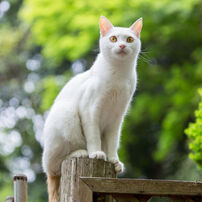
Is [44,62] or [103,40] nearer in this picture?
[103,40]

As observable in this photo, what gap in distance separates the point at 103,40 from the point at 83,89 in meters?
0.47

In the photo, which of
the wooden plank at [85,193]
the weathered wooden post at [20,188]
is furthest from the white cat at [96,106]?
the wooden plank at [85,193]

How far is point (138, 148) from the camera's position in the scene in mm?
12117

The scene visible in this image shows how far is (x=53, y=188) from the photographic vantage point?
12.7 ft

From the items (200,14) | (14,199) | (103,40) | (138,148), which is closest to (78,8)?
(200,14)

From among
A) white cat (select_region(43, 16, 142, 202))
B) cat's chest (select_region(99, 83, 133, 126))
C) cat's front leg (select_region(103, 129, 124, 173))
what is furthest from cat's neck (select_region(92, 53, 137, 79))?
cat's front leg (select_region(103, 129, 124, 173))

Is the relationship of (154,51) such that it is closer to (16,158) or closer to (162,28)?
(162,28)

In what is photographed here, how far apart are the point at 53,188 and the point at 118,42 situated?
140 centimetres

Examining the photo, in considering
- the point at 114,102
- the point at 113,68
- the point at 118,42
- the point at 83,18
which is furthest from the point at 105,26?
the point at 83,18

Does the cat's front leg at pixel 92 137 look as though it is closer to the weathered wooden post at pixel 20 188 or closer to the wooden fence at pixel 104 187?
the wooden fence at pixel 104 187

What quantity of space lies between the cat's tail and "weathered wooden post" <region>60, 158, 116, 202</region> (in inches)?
22.4

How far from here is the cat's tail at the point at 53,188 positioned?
151 inches

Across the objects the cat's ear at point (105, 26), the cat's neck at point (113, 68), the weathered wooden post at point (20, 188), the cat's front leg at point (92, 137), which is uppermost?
the cat's ear at point (105, 26)

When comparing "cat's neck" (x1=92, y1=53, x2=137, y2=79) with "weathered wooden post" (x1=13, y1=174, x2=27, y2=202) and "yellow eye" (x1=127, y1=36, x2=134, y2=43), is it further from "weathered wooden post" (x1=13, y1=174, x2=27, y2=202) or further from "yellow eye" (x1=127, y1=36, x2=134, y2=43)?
"weathered wooden post" (x1=13, y1=174, x2=27, y2=202)
